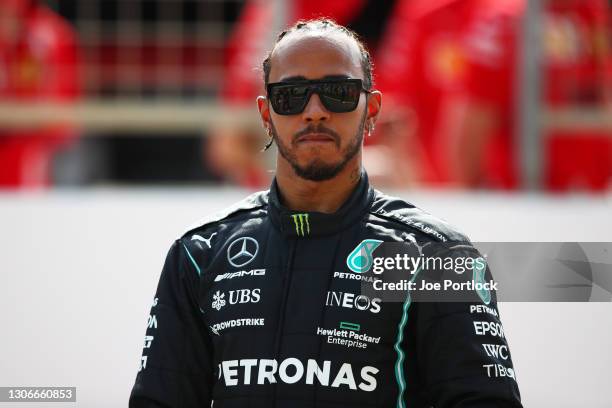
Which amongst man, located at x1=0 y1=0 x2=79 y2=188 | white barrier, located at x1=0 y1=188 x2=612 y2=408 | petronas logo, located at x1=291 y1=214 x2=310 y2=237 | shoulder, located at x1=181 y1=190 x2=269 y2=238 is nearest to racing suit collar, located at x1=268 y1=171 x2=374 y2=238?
petronas logo, located at x1=291 y1=214 x2=310 y2=237

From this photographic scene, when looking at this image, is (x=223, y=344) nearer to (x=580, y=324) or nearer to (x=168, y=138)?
(x=580, y=324)

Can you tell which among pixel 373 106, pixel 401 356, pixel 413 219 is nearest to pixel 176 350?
pixel 401 356

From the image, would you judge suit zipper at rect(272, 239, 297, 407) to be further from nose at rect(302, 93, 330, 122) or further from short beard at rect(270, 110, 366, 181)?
nose at rect(302, 93, 330, 122)

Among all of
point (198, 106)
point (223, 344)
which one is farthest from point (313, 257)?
point (198, 106)

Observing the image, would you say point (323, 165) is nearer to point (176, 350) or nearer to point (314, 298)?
point (314, 298)

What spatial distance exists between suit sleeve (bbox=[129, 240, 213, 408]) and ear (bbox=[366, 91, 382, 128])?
1.80ft

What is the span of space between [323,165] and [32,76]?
12.2ft

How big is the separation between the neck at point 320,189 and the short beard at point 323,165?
0.02 meters

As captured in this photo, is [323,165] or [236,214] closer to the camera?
[323,165]

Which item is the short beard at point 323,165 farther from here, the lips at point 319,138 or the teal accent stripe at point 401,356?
the teal accent stripe at point 401,356

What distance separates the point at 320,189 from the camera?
8.91ft

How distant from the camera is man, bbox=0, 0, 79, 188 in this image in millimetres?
5922

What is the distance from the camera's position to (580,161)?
19.0 feet

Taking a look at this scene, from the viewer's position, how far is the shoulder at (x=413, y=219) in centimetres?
265
